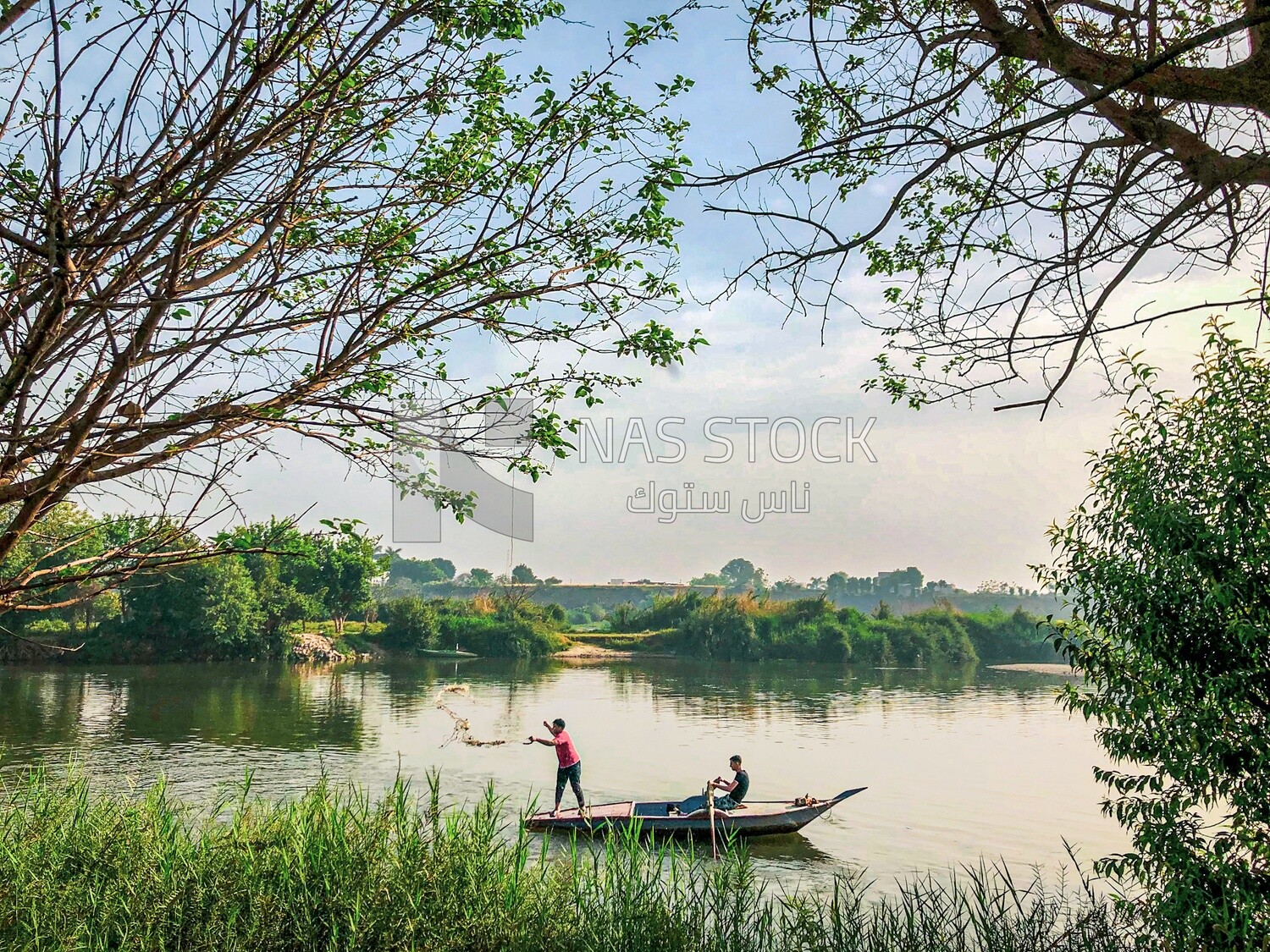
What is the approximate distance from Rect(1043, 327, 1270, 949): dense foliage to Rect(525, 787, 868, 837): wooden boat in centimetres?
697

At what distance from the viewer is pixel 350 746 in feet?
67.2

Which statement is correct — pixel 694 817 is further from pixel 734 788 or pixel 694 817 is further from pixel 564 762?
pixel 564 762

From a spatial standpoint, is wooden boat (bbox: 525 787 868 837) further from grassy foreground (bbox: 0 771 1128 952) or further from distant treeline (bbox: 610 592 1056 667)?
distant treeline (bbox: 610 592 1056 667)

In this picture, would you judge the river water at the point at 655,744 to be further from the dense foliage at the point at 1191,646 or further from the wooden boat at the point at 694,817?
the dense foliage at the point at 1191,646

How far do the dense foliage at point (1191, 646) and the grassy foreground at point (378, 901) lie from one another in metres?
0.76

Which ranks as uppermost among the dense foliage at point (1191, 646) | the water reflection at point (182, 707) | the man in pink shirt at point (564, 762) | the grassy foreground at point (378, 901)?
the dense foliage at point (1191, 646)

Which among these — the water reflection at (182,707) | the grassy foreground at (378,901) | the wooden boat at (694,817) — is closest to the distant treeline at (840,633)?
the water reflection at (182,707)

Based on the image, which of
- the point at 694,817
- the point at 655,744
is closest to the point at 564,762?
the point at 694,817

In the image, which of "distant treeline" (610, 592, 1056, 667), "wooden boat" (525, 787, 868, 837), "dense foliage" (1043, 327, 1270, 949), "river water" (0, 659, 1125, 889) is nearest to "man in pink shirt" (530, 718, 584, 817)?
"wooden boat" (525, 787, 868, 837)

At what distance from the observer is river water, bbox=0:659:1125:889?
1507 centimetres

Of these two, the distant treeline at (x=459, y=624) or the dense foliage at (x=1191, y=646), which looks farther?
the distant treeline at (x=459, y=624)

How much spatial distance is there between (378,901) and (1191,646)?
4800 mm

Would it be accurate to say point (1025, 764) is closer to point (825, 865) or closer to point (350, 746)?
point (825, 865)

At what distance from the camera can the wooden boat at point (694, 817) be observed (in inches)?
484
